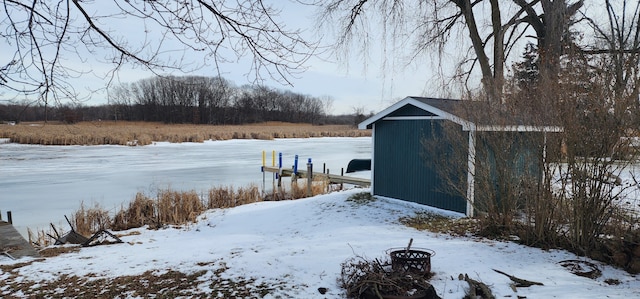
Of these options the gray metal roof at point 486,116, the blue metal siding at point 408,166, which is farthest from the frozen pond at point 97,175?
the gray metal roof at point 486,116

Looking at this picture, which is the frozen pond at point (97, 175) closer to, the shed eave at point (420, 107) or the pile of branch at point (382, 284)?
the shed eave at point (420, 107)

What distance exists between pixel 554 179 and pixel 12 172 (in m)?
16.5

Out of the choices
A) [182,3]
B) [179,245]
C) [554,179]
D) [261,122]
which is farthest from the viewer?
[261,122]

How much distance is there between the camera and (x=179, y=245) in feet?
21.8

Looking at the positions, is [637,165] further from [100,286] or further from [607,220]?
[100,286]

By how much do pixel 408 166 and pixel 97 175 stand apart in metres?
10.8

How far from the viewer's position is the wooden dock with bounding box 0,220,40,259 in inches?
229

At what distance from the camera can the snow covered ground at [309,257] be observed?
13.7ft

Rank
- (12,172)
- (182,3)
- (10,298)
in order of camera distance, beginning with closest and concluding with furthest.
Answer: (182,3), (10,298), (12,172)

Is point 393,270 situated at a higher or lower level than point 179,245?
higher

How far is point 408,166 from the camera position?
344 inches

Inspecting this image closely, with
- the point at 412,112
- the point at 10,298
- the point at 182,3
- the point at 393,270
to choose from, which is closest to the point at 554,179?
the point at 393,270

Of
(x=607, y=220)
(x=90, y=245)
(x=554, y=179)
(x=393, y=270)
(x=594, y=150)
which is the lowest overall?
(x=90, y=245)

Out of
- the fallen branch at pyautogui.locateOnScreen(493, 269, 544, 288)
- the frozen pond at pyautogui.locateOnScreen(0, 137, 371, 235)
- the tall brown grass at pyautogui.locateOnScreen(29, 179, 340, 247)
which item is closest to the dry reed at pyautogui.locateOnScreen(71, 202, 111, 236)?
the tall brown grass at pyautogui.locateOnScreen(29, 179, 340, 247)
